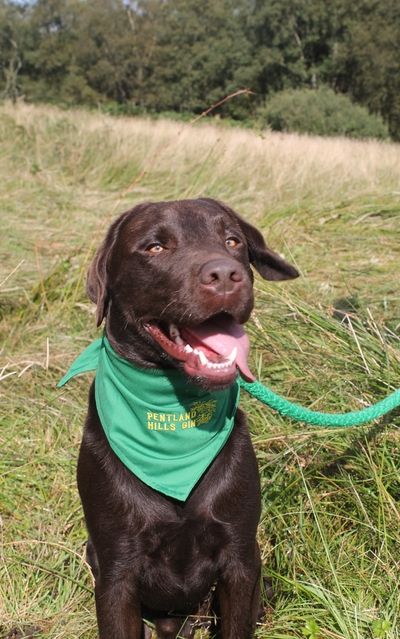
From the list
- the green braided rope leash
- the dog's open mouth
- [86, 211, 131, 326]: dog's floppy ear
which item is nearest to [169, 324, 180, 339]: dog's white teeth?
the dog's open mouth

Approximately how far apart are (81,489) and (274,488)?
860 millimetres

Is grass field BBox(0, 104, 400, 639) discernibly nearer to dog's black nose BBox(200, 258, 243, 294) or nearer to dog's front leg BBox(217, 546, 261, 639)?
dog's front leg BBox(217, 546, 261, 639)

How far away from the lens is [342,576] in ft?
7.74

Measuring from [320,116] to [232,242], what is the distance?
92.9ft

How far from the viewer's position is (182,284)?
1874mm

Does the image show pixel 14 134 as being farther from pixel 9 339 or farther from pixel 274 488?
pixel 274 488

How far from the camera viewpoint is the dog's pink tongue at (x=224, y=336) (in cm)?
186

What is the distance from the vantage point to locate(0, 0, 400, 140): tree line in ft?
129

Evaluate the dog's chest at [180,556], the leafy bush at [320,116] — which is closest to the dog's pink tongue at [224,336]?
the dog's chest at [180,556]

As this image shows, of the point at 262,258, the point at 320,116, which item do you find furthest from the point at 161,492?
the point at 320,116

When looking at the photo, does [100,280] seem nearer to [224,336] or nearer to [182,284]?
[182,284]

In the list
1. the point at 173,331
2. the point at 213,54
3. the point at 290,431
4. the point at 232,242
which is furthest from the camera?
the point at 213,54

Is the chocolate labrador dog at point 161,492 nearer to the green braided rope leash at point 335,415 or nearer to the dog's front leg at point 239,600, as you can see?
the dog's front leg at point 239,600

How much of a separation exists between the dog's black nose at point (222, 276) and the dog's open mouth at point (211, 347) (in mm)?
189
